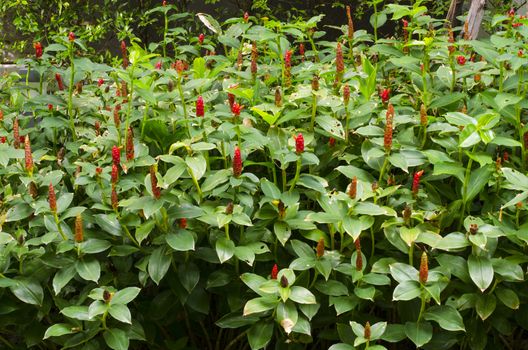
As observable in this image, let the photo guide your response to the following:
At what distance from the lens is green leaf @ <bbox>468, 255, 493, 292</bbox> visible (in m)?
1.70

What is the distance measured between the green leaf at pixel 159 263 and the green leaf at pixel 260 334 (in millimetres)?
266

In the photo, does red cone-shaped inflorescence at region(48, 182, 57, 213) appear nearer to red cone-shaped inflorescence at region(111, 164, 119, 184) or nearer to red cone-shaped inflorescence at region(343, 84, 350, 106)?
red cone-shaped inflorescence at region(111, 164, 119, 184)

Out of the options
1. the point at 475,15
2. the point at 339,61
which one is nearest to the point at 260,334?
the point at 339,61

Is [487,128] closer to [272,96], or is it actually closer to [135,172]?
[272,96]

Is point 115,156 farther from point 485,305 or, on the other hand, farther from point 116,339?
point 485,305

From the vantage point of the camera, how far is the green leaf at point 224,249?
69.6 inches

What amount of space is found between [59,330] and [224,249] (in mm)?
450

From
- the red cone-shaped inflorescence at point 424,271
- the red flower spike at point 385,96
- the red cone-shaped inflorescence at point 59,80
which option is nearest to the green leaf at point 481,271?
the red cone-shaped inflorescence at point 424,271

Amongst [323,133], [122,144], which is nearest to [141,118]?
[122,144]

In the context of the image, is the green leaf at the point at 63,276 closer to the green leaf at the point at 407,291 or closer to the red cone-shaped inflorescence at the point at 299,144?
the red cone-shaped inflorescence at the point at 299,144

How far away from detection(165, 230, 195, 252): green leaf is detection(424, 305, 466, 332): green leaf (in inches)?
23.7

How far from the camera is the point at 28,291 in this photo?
1819 mm

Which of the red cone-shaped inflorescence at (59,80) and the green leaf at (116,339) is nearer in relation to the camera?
the green leaf at (116,339)

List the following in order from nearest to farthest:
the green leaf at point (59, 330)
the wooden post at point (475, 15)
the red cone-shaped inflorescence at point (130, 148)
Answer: the green leaf at point (59, 330) < the red cone-shaped inflorescence at point (130, 148) < the wooden post at point (475, 15)
